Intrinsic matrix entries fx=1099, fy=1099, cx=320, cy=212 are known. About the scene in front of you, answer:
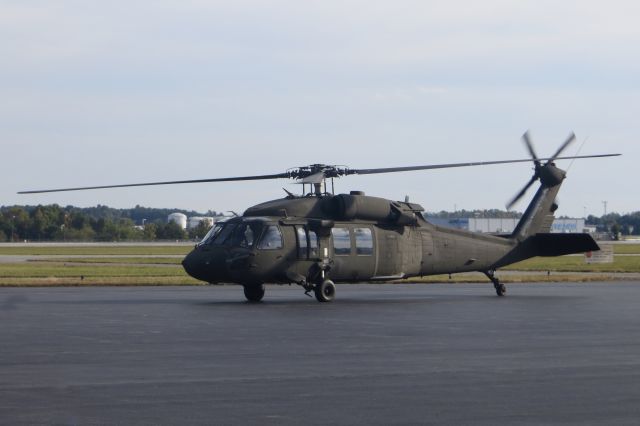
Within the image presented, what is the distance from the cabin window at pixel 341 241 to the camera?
110 ft

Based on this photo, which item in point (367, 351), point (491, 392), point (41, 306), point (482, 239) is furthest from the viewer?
A: point (482, 239)

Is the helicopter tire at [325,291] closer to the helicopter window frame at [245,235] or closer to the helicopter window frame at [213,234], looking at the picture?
the helicopter window frame at [245,235]

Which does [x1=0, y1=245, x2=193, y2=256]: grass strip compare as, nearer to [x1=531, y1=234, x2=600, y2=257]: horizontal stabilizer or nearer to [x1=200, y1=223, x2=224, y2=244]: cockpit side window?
[x1=531, y1=234, x2=600, y2=257]: horizontal stabilizer

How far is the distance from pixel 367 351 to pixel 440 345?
1.73 meters

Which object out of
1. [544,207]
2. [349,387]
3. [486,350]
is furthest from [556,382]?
[544,207]

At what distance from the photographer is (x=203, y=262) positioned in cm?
3162

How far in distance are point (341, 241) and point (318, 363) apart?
1681 cm

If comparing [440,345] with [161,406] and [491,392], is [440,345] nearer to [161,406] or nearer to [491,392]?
[491,392]

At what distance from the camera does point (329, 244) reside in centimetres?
3334

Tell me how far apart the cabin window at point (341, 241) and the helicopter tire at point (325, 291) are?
1.10 m

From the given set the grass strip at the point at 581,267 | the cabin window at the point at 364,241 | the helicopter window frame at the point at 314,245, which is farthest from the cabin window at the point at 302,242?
the grass strip at the point at 581,267

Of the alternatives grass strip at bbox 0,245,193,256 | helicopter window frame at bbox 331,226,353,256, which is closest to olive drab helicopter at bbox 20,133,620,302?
helicopter window frame at bbox 331,226,353,256

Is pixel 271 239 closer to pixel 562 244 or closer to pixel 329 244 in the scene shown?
pixel 329 244

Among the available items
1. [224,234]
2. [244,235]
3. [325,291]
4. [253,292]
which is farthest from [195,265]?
[325,291]
